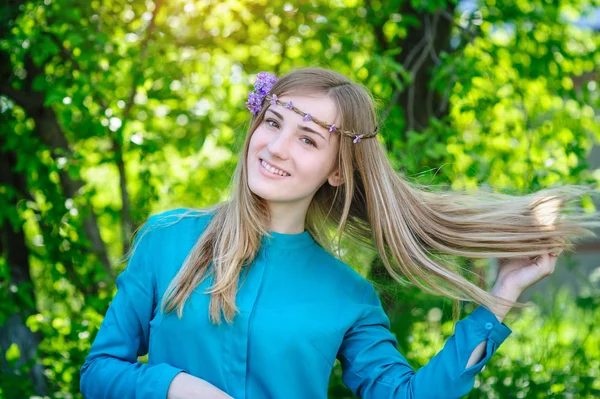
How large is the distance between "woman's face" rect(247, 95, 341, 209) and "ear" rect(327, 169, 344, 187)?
3.9 inches

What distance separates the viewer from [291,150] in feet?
8.00

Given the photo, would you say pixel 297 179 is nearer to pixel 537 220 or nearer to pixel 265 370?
pixel 265 370

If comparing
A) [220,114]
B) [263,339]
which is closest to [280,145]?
[263,339]

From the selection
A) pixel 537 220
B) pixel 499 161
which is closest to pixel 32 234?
pixel 499 161

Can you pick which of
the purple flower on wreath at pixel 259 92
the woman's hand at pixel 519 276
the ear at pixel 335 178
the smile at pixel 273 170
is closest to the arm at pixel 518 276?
the woman's hand at pixel 519 276

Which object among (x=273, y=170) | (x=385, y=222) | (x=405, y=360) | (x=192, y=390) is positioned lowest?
(x=405, y=360)

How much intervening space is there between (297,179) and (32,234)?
3.53 metres

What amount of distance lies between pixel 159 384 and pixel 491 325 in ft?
3.11

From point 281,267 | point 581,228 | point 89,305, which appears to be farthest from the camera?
point 89,305

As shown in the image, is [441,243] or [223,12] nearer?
[441,243]

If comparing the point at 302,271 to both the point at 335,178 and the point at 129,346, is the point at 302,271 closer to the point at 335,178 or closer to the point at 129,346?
the point at 335,178

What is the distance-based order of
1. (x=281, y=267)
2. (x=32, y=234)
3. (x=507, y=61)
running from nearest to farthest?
(x=281, y=267)
(x=507, y=61)
(x=32, y=234)

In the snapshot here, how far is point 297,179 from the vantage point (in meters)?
2.47

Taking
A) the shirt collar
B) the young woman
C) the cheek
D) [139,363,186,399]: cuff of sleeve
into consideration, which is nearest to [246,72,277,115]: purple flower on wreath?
the young woman
